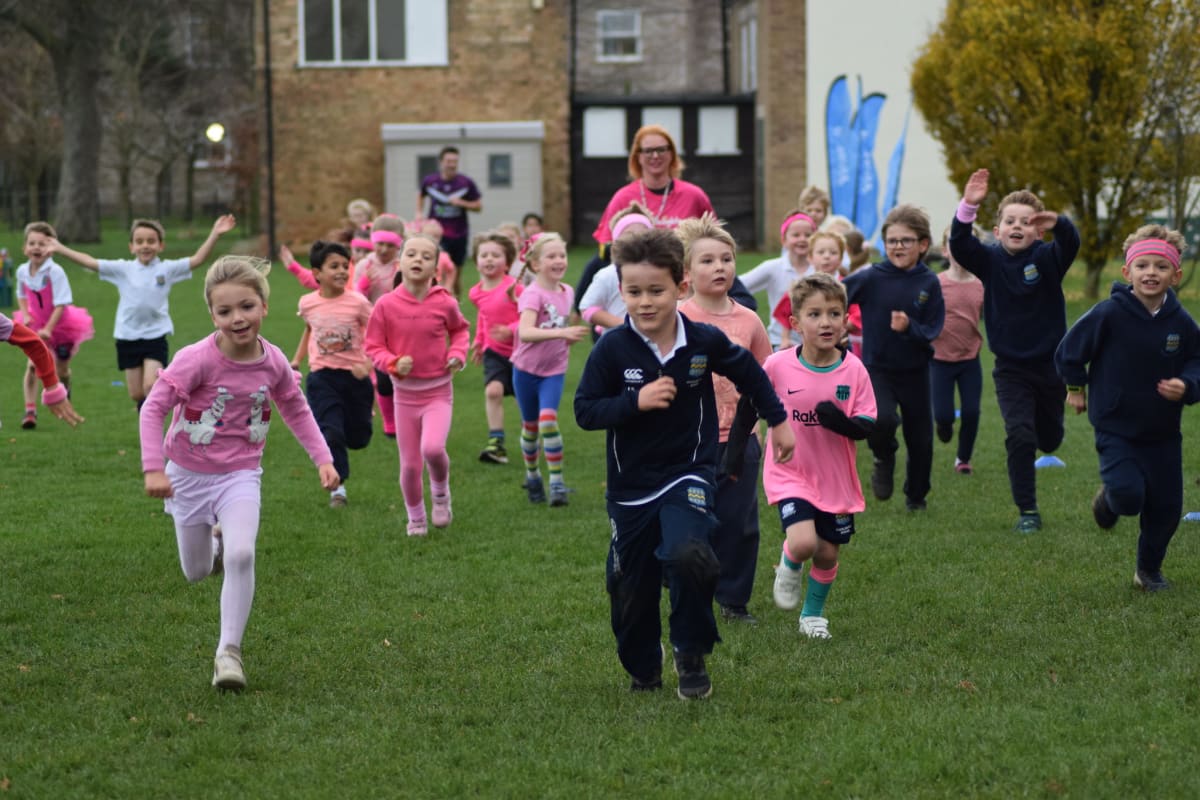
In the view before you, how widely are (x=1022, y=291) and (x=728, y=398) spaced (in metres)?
2.75

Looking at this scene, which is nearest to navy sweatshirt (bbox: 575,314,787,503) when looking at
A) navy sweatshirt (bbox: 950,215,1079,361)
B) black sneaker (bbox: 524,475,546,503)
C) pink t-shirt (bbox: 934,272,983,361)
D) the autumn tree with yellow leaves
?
navy sweatshirt (bbox: 950,215,1079,361)

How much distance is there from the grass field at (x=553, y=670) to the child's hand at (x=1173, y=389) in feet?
3.32

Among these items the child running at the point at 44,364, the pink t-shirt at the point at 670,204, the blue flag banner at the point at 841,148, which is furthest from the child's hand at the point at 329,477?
the blue flag banner at the point at 841,148

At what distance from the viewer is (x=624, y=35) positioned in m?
53.2

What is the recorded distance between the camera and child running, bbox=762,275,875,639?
6.81 metres

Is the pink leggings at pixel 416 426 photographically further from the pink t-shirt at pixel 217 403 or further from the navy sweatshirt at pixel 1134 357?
the navy sweatshirt at pixel 1134 357

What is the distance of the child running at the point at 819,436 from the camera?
6812mm

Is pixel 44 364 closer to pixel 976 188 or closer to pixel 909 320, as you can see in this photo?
pixel 976 188

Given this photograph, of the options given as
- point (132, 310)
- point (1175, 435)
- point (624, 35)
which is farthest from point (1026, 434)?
point (624, 35)

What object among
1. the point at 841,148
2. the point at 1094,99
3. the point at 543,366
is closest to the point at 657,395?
the point at 543,366

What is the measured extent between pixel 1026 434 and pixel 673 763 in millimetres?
4804

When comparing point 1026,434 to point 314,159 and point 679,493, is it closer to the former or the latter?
point 679,493

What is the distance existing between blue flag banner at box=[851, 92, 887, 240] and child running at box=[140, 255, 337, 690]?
969 inches

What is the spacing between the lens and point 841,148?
30.5m
